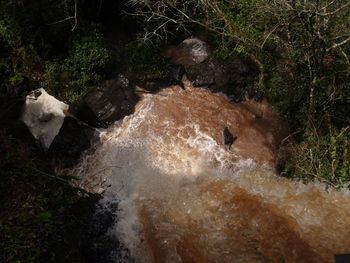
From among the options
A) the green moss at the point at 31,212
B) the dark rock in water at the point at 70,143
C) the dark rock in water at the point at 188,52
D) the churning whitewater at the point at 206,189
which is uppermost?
the green moss at the point at 31,212

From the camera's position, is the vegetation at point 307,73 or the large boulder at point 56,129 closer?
the vegetation at point 307,73

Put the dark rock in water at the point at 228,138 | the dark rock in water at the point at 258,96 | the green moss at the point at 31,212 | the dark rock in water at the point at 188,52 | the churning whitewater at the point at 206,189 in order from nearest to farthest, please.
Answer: the green moss at the point at 31,212
the churning whitewater at the point at 206,189
the dark rock in water at the point at 228,138
the dark rock in water at the point at 258,96
the dark rock in water at the point at 188,52

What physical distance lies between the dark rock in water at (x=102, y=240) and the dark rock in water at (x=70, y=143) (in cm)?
144

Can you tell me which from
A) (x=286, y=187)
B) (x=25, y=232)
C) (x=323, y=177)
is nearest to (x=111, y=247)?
(x=25, y=232)

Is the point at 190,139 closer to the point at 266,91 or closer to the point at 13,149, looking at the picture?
the point at 266,91

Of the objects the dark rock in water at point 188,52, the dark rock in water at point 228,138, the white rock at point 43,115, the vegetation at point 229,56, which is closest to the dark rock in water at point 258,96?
the vegetation at point 229,56

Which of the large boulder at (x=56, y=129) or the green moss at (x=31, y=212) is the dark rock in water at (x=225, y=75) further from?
the green moss at (x=31, y=212)

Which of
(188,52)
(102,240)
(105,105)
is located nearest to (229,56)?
(188,52)

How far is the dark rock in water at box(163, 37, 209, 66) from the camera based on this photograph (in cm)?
1119

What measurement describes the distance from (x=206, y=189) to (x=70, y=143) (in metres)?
3.18

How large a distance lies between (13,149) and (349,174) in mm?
6589

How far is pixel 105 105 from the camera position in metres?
A: 9.80

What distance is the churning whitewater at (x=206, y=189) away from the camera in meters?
7.62

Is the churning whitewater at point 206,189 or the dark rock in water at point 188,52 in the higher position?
the dark rock in water at point 188,52
